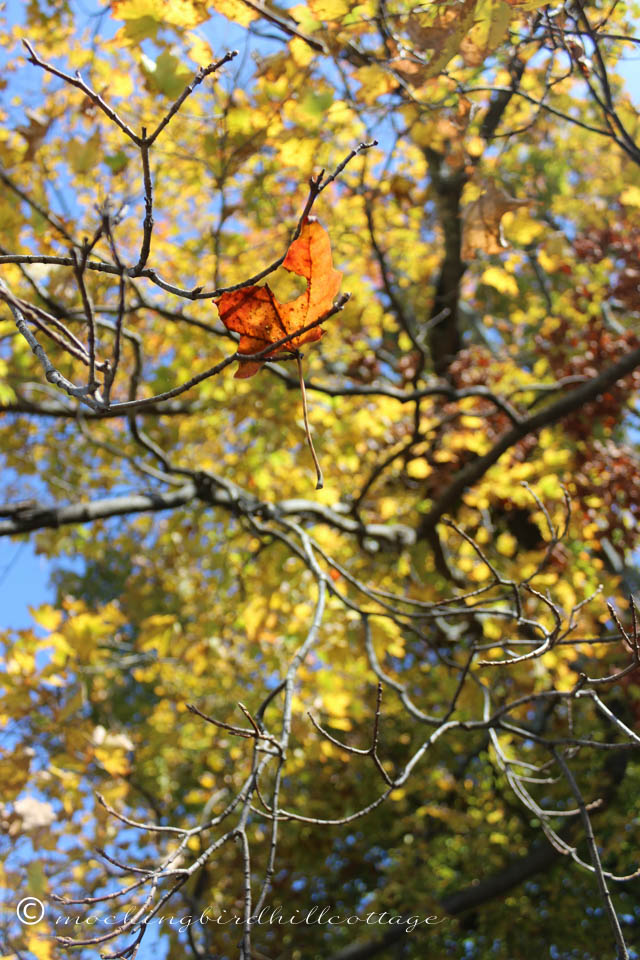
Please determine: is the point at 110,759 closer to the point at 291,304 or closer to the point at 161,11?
the point at 291,304

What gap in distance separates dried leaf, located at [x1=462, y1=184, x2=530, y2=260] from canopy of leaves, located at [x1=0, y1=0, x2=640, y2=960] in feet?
0.04

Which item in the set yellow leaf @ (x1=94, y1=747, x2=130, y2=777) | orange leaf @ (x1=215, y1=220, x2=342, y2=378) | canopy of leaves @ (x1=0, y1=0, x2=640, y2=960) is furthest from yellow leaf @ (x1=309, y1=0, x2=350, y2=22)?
yellow leaf @ (x1=94, y1=747, x2=130, y2=777)

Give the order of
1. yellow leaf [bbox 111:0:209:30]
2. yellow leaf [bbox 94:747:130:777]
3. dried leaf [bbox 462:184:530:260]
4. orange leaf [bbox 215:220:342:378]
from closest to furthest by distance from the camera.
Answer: orange leaf [bbox 215:220:342:378] → yellow leaf [bbox 111:0:209:30] → dried leaf [bbox 462:184:530:260] → yellow leaf [bbox 94:747:130:777]

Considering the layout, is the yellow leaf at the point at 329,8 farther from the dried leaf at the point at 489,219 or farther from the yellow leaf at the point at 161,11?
the dried leaf at the point at 489,219

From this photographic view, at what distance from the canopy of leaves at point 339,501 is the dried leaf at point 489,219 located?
0.01m

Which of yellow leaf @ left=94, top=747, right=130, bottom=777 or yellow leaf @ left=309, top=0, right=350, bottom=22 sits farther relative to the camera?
yellow leaf @ left=94, top=747, right=130, bottom=777

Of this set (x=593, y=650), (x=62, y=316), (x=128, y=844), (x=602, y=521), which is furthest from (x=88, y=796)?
(x=602, y=521)

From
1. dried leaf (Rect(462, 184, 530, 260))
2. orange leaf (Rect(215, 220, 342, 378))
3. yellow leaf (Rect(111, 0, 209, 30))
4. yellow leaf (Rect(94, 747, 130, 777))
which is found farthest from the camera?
yellow leaf (Rect(94, 747, 130, 777))

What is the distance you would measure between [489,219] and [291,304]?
Result: 4.50 feet

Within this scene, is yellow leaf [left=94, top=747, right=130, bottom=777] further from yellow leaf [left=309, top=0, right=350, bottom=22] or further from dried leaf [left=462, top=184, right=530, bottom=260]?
yellow leaf [left=309, top=0, right=350, bottom=22]

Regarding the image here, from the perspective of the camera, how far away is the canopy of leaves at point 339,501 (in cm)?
226

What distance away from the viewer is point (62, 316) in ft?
7.80

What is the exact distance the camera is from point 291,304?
99 cm

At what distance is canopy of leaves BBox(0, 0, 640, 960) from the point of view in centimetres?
226
